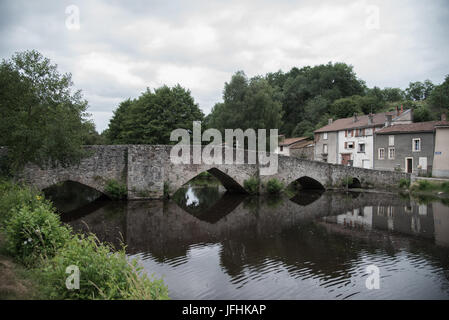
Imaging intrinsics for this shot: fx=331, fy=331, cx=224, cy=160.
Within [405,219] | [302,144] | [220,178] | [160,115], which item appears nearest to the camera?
[405,219]

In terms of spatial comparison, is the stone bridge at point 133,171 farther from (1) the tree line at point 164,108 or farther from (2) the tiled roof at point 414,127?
(2) the tiled roof at point 414,127

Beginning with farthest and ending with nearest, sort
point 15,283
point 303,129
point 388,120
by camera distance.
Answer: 1. point 303,129
2. point 388,120
3. point 15,283

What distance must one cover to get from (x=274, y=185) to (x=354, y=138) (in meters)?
14.1

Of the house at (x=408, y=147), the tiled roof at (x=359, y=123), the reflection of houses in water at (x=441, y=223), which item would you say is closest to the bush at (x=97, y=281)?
the reflection of houses in water at (x=441, y=223)

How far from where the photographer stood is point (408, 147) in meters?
25.9

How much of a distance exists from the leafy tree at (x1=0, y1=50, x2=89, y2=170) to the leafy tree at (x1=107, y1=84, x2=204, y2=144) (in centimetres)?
1585

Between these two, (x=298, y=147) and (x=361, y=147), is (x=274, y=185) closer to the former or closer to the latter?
(x=361, y=147)

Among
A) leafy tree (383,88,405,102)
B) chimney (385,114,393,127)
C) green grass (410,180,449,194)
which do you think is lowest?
green grass (410,180,449,194)

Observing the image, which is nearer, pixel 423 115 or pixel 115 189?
pixel 115 189

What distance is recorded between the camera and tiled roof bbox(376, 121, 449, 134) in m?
24.3

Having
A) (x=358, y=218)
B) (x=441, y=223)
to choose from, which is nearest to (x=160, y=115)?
(x=358, y=218)

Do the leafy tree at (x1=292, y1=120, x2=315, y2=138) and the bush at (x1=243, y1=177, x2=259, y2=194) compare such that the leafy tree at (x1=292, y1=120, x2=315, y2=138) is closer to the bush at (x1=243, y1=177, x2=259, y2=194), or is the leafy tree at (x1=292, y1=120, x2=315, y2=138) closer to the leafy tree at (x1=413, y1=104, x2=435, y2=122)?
the leafy tree at (x1=413, y1=104, x2=435, y2=122)

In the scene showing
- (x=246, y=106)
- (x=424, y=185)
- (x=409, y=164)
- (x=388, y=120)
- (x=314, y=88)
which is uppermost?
(x=314, y=88)

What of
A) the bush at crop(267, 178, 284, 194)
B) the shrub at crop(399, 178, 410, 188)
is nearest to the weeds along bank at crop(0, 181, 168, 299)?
the bush at crop(267, 178, 284, 194)
